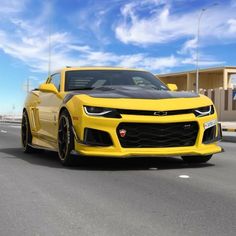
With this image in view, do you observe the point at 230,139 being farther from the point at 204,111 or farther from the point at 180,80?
the point at 180,80

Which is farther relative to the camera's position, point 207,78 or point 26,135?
point 207,78

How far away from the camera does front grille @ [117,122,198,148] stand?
24.6ft

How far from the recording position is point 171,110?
298 inches

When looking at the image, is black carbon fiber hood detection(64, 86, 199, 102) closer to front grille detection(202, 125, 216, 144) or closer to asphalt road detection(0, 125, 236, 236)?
front grille detection(202, 125, 216, 144)

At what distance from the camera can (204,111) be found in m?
7.85

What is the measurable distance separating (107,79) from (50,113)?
112 cm

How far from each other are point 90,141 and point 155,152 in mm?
922

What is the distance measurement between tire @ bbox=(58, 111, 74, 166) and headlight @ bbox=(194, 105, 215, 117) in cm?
182

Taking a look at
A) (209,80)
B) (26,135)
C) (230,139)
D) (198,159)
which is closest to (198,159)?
(198,159)

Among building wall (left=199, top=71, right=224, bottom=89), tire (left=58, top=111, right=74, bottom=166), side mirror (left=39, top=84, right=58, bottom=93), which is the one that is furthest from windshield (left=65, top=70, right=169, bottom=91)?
building wall (left=199, top=71, right=224, bottom=89)

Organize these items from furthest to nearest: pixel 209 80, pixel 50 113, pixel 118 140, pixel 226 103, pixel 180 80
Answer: pixel 180 80 → pixel 209 80 → pixel 226 103 → pixel 50 113 → pixel 118 140

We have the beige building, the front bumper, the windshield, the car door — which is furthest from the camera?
the beige building

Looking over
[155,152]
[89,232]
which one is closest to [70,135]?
[155,152]

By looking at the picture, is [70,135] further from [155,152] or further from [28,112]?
[28,112]
